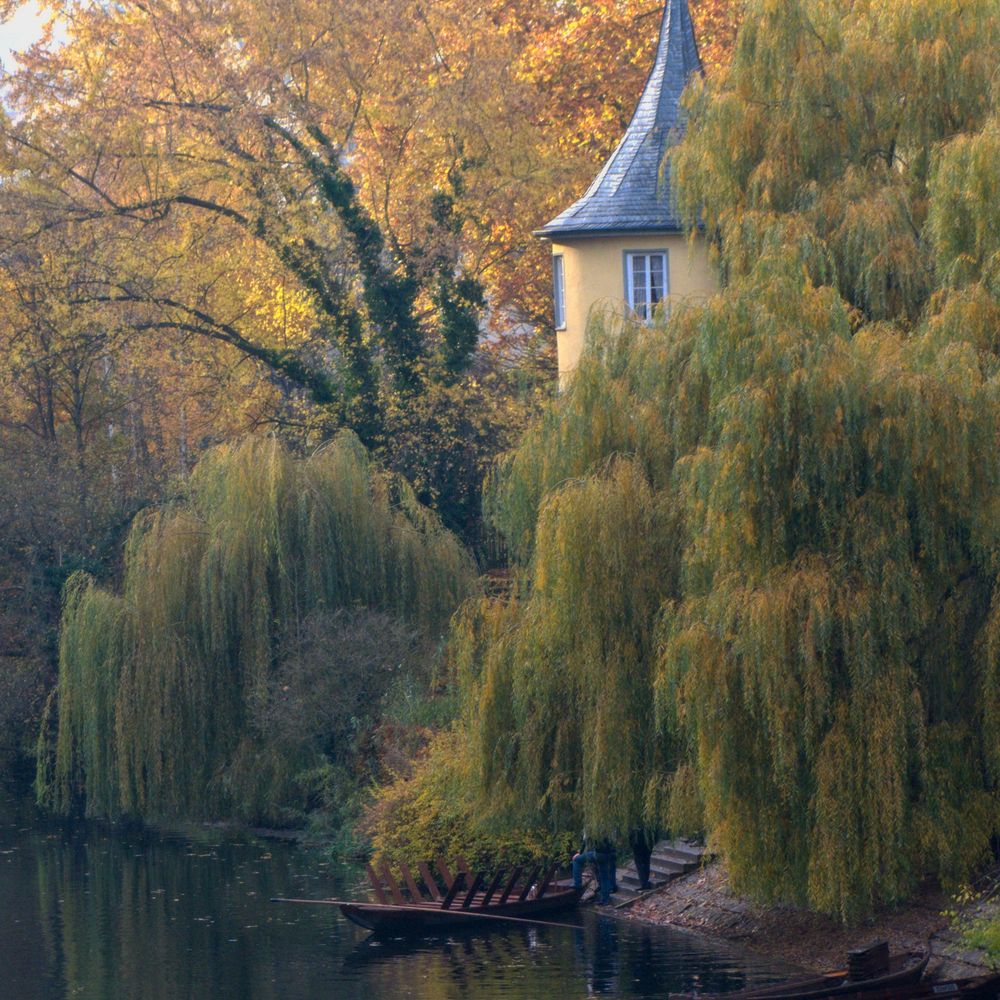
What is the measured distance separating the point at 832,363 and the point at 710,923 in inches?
310

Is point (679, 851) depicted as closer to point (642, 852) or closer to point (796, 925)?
point (642, 852)

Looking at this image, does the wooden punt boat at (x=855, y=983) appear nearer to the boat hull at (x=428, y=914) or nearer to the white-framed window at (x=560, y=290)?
the boat hull at (x=428, y=914)

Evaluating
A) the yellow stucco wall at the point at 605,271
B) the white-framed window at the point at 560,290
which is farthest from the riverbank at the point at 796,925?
the white-framed window at the point at 560,290

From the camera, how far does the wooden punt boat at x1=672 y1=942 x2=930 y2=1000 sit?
15.8 metres

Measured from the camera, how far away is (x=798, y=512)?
1756cm

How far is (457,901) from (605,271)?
36.1 ft

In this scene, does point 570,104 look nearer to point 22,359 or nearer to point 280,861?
point 22,359

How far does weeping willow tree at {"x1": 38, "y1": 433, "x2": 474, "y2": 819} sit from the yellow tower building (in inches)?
211

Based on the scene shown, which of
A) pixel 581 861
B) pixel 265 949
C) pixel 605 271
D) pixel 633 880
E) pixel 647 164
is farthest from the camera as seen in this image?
pixel 647 164

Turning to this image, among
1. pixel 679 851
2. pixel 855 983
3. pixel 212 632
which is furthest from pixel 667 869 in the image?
pixel 212 632

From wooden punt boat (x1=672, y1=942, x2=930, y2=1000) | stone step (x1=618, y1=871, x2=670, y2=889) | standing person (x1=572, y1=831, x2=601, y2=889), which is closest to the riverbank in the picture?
stone step (x1=618, y1=871, x2=670, y2=889)

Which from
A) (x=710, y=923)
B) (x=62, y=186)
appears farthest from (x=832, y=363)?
(x=62, y=186)

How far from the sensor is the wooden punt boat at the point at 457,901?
72.1 feet

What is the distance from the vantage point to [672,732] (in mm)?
19094
